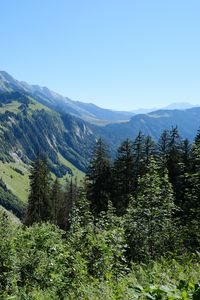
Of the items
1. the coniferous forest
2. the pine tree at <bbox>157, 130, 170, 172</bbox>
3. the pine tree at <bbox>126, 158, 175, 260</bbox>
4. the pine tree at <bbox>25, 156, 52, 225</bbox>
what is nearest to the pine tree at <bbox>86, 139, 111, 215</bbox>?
the pine tree at <bbox>157, 130, 170, 172</bbox>

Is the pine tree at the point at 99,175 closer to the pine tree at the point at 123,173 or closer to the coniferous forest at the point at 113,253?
the pine tree at the point at 123,173

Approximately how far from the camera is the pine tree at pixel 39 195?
65.8 meters

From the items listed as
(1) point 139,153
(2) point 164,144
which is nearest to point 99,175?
(1) point 139,153

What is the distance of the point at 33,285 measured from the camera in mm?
13938

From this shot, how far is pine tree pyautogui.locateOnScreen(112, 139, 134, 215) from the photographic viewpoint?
53938 millimetres

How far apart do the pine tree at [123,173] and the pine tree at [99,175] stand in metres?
1.63

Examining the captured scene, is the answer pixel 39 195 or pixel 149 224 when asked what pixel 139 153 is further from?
pixel 149 224

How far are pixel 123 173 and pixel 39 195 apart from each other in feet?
63.7

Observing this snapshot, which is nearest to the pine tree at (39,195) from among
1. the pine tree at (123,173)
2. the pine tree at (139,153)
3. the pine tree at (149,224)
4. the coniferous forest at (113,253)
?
the pine tree at (123,173)

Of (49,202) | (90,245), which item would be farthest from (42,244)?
(49,202)

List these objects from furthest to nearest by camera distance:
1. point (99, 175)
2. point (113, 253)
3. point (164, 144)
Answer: point (164, 144) < point (99, 175) < point (113, 253)

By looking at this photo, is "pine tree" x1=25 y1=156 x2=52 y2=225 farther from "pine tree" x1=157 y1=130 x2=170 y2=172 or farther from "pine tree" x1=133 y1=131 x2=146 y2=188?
"pine tree" x1=157 y1=130 x2=170 y2=172

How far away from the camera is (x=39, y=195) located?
66.4m

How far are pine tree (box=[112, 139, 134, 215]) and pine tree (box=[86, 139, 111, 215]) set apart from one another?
1.63m
